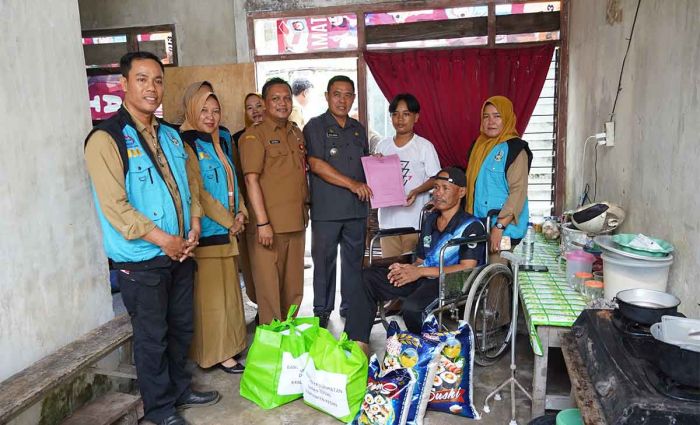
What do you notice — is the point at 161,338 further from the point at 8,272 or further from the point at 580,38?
the point at 580,38

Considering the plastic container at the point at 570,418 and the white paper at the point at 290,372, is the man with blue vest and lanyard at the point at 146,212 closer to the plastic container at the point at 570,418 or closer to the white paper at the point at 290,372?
the white paper at the point at 290,372

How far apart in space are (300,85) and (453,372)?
311cm

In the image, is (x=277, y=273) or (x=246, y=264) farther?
(x=246, y=264)

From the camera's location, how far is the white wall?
1943 millimetres

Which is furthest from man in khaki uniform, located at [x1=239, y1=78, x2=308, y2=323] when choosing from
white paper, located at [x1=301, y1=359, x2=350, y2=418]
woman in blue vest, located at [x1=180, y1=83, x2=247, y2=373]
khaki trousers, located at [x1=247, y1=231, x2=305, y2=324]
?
white paper, located at [x1=301, y1=359, x2=350, y2=418]

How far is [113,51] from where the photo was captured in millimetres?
4551

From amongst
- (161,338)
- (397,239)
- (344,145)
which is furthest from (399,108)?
(161,338)

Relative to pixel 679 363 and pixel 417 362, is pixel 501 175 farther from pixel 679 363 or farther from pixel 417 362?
pixel 679 363

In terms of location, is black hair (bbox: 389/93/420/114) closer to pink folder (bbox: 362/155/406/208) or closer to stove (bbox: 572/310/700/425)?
pink folder (bbox: 362/155/406/208)

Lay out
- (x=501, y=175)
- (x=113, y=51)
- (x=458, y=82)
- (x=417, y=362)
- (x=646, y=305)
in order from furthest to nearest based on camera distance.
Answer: (x=113, y=51) < (x=458, y=82) < (x=501, y=175) < (x=417, y=362) < (x=646, y=305)

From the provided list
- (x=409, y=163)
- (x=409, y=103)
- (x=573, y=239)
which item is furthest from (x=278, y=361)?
(x=409, y=103)

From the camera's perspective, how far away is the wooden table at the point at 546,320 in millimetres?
2039

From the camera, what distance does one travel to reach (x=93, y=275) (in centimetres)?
238

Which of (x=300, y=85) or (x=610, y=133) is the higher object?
(x=300, y=85)
